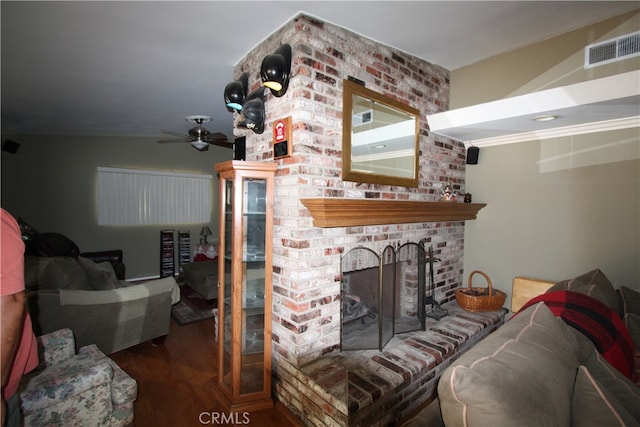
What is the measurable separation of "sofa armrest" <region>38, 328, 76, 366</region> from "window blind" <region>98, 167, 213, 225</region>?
4.16 meters

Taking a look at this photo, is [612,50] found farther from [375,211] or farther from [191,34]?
[191,34]

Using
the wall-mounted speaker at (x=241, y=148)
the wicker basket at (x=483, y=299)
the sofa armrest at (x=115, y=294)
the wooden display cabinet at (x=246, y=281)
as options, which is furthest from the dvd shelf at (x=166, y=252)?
the wicker basket at (x=483, y=299)

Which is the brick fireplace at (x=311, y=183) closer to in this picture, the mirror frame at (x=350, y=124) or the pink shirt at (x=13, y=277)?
the mirror frame at (x=350, y=124)

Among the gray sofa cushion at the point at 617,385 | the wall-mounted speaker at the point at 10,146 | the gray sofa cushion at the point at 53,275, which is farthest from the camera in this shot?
the wall-mounted speaker at the point at 10,146

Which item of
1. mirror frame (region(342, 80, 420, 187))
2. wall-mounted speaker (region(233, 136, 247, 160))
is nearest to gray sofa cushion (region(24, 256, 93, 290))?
wall-mounted speaker (region(233, 136, 247, 160))

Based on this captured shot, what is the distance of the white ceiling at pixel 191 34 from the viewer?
1810 mm

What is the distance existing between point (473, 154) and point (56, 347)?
3.88 metres

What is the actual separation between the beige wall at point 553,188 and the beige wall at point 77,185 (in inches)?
223

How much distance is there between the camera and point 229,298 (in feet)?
6.93

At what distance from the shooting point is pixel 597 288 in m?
1.82

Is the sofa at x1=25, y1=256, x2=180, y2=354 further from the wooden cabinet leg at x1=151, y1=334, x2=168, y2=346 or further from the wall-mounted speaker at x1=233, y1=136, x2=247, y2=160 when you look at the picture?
the wall-mounted speaker at x1=233, y1=136, x2=247, y2=160

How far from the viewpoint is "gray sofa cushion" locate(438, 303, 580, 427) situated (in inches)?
31.5

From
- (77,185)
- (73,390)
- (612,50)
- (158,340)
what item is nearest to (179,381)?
(158,340)

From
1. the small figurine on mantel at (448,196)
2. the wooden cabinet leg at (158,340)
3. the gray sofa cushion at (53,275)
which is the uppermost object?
the small figurine on mantel at (448,196)
